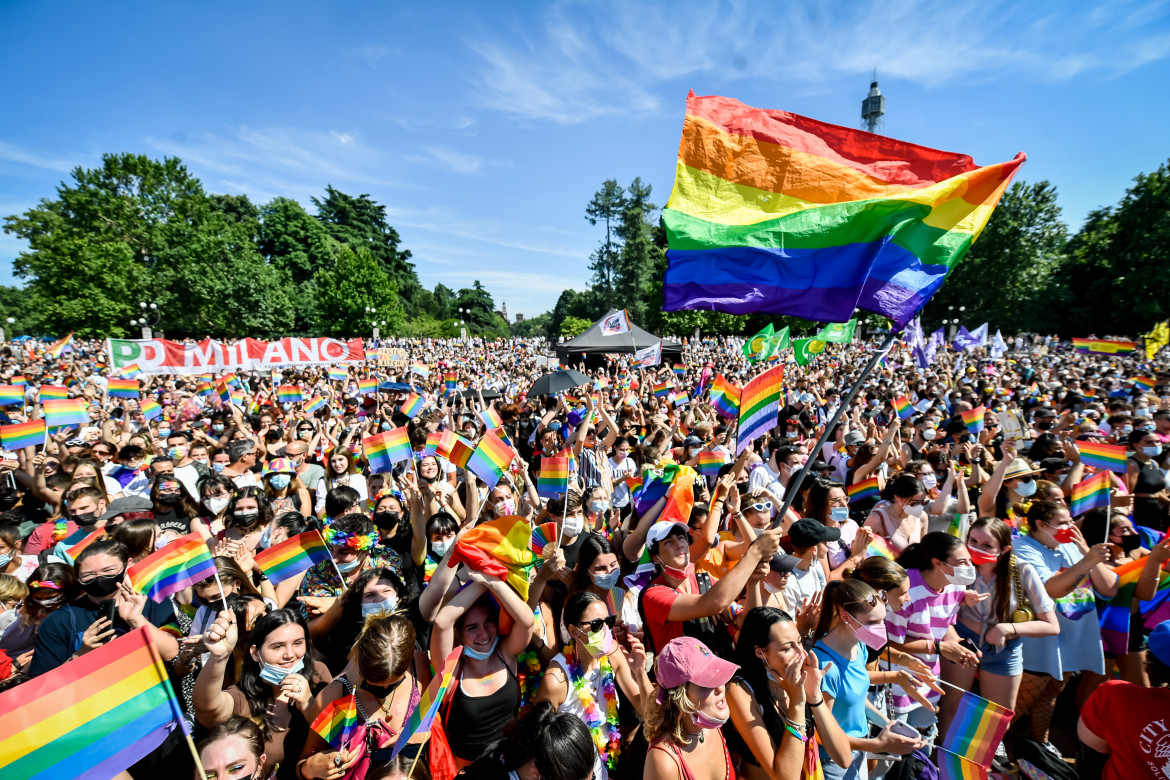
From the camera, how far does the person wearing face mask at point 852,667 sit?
102 inches

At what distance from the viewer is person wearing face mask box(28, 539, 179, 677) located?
2.70 m

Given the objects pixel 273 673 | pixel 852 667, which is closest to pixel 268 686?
pixel 273 673

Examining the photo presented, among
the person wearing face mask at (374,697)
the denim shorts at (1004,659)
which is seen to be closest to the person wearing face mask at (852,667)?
the denim shorts at (1004,659)

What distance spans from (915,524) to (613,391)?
978 centimetres

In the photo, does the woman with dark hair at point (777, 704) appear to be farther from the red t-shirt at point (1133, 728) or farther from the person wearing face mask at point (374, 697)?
the person wearing face mask at point (374, 697)

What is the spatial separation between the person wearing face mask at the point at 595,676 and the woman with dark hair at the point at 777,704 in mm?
503

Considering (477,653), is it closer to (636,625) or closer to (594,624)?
(594,624)

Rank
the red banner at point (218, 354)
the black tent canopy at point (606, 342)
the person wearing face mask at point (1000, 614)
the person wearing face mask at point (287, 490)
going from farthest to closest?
1. the black tent canopy at point (606, 342)
2. the red banner at point (218, 354)
3. the person wearing face mask at point (287, 490)
4. the person wearing face mask at point (1000, 614)

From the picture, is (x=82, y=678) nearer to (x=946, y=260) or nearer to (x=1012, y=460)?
(x=946, y=260)

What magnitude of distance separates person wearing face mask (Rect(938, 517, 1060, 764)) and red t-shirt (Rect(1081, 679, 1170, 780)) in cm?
102

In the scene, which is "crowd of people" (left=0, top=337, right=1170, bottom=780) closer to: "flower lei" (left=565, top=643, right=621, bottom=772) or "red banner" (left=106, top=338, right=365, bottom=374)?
"flower lei" (left=565, top=643, right=621, bottom=772)

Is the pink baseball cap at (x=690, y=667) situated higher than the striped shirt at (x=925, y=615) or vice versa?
the pink baseball cap at (x=690, y=667)

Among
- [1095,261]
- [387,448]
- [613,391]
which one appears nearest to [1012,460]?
[387,448]

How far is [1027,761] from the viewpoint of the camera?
2.82m
